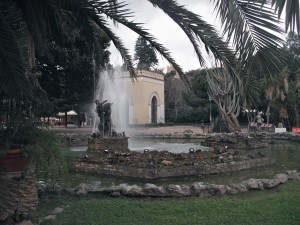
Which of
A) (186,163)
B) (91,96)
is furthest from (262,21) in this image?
(91,96)

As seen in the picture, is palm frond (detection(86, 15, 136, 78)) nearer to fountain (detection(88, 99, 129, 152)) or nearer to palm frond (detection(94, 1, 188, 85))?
palm frond (detection(94, 1, 188, 85))

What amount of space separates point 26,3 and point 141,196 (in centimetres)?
344

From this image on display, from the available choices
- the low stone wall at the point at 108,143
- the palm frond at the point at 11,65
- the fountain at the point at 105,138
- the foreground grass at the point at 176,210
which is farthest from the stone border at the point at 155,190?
the low stone wall at the point at 108,143

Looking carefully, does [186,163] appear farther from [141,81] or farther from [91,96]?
[141,81]

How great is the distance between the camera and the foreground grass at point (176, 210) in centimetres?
485

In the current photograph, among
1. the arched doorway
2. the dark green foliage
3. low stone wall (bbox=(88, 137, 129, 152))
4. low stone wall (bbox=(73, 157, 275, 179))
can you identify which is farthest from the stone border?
the arched doorway

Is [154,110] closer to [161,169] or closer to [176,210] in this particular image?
[161,169]

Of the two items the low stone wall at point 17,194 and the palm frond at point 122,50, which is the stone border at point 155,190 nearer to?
the low stone wall at point 17,194

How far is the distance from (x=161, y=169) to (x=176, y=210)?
3510 millimetres

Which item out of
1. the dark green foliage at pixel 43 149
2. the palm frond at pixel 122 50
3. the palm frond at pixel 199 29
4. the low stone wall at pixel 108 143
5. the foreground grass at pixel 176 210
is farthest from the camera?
the low stone wall at pixel 108 143

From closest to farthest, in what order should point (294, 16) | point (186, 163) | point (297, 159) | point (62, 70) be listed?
point (294, 16), point (186, 163), point (297, 159), point (62, 70)

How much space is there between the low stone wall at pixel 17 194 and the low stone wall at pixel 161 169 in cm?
430

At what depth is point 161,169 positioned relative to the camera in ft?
29.1

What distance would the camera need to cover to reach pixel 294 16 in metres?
3.03
